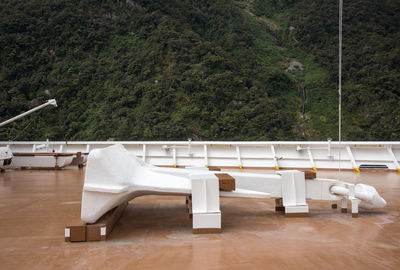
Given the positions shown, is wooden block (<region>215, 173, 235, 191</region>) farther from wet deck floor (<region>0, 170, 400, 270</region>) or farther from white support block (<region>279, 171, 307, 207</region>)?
white support block (<region>279, 171, 307, 207</region>)

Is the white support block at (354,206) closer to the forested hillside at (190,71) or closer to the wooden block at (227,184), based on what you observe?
the wooden block at (227,184)

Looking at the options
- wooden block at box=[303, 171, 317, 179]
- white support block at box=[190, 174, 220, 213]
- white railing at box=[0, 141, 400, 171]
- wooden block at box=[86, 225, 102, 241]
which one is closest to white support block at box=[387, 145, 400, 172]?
white railing at box=[0, 141, 400, 171]

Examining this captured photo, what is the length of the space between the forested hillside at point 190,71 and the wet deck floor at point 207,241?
22.4 m

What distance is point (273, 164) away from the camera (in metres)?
9.37

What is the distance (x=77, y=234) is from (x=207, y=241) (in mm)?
1100

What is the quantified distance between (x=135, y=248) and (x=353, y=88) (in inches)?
1377

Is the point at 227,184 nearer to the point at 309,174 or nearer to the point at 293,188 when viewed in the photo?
the point at 293,188

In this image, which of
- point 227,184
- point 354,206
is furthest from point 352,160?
point 227,184

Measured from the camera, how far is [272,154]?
9.58m

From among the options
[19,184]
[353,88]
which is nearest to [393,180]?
[19,184]

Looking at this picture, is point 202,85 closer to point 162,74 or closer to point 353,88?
point 162,74

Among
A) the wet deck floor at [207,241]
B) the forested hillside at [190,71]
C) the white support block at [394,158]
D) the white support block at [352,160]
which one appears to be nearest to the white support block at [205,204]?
the wet deck floor at [207,241]

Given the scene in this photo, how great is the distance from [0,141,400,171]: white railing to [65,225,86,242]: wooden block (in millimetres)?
6785

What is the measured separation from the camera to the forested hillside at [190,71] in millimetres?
28516
